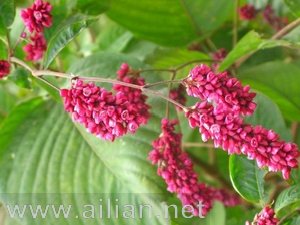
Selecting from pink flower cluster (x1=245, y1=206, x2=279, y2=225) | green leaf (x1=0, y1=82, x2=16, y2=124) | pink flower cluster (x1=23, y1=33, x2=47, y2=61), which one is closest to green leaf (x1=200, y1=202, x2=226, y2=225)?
pink flower cluster (x1=245, y1=206, x2=279, y2=225)

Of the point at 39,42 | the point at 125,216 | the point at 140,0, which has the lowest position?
the point at 125,216

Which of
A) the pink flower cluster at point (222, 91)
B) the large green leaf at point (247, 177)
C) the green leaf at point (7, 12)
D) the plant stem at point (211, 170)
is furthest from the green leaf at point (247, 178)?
the plant stem at point (211, 170)

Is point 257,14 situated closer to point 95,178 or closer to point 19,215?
point 95,178

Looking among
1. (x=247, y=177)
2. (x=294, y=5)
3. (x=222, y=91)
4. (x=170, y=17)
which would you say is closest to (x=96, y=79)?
(x=222, y=91)

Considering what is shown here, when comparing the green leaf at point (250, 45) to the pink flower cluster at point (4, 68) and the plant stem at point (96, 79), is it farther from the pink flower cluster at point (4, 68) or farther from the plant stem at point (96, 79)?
the pink flower cluster at point (4, 68)

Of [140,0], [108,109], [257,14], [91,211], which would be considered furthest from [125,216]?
[257,14]
